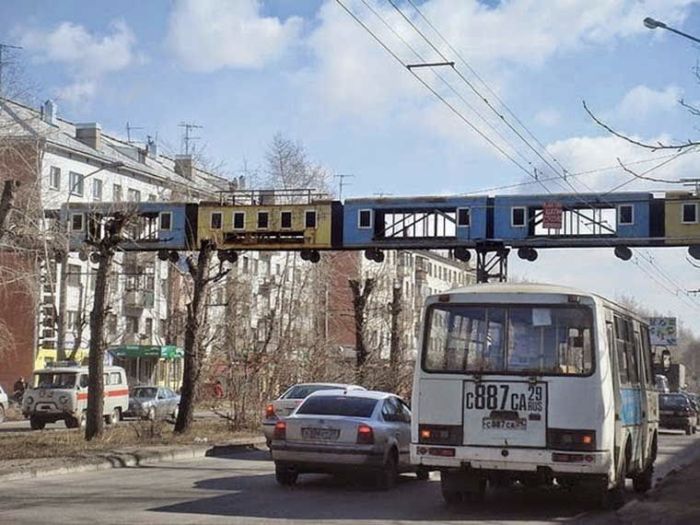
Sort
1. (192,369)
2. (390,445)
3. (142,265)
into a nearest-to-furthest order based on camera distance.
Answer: (390,445) → (192,369) → (142,265)

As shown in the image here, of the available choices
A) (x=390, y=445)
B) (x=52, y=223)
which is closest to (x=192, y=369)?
(x=390, y=445)

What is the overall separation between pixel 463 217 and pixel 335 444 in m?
23.7

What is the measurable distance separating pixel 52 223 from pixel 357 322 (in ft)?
46.6

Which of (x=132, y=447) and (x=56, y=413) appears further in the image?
(x=56, y=413)

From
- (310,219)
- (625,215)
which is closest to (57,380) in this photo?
(310,219)

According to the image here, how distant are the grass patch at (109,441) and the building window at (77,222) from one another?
1719 cm

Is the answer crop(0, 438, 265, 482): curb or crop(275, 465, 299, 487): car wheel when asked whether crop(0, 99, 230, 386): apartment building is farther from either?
crop(275, 465, 299, 487): car wheel

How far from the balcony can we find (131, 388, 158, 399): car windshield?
24349mm

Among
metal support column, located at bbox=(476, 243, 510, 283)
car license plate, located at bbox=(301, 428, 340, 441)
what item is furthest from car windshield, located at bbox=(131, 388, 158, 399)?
car license plate, located at bbox=(301, 428, 340, 441)

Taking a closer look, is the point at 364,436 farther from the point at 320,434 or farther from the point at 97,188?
the point at 97,188

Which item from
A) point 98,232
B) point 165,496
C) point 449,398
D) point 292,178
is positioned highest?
point 292,178

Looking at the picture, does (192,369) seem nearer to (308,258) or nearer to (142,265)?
(308,258)

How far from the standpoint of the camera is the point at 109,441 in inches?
964

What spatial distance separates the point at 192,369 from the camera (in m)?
27.6
